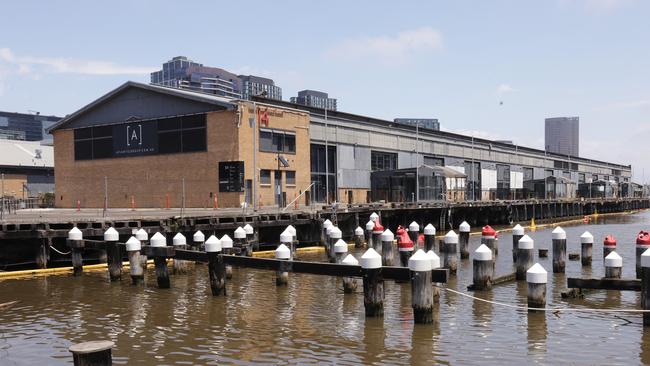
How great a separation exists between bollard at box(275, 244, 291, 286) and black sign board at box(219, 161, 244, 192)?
3162 cm

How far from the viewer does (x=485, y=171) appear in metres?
102

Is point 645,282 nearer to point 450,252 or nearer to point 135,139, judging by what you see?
point 450,252

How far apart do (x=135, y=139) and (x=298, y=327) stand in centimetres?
4944

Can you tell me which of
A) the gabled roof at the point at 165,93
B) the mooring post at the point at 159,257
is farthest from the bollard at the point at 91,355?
the gabled roof at the point at 165,93

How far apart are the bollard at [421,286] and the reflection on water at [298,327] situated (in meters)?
0.34

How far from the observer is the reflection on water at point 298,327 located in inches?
486

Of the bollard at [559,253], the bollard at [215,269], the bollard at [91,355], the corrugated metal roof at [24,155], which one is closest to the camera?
the bollard at [91,355]

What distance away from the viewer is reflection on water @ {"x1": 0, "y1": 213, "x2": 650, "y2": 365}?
12.3m

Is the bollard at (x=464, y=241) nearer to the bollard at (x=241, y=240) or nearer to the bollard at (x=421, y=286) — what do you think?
the bollard at (x=241, y=240)

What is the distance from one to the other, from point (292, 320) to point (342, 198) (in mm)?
52057

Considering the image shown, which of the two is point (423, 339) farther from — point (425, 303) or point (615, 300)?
point (615, 300)

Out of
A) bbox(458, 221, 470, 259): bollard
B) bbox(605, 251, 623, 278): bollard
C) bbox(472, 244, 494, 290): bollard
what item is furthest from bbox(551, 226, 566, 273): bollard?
bbox(472, 244, 494, 290): bollard

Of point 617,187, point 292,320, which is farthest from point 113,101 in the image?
point 617,187

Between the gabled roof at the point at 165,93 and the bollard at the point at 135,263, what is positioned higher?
the gabled roof at the point at 165,93
